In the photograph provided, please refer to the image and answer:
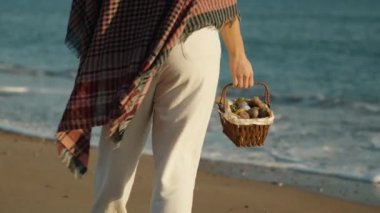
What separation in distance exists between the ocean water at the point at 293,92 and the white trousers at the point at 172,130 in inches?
130

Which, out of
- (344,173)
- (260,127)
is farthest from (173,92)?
(344,173)

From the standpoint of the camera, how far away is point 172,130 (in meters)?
2.64

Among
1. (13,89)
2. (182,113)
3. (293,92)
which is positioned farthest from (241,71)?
(293,92)

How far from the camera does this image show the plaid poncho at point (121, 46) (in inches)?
96.8

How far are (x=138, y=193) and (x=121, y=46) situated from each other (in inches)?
92.2

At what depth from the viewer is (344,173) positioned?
19.4 feet

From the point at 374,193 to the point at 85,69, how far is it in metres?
3.29

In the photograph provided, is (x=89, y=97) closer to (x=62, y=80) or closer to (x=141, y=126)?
(x=141, y=126)

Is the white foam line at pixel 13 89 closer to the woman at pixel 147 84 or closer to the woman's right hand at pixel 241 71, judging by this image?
the woman at pixel 147 84

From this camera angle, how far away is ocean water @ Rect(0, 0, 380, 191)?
6559 millimetres

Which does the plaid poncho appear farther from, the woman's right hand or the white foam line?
the white foam line

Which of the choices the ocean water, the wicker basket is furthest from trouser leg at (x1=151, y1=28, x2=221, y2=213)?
the ocean water

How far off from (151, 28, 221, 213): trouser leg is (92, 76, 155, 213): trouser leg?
5 cm

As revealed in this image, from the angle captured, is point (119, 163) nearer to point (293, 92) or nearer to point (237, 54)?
A: point (237, 54)
